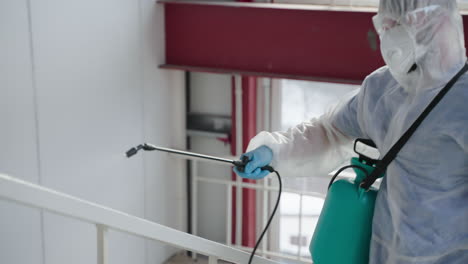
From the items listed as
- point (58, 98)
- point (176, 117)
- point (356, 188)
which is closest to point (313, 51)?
point (176, 117)

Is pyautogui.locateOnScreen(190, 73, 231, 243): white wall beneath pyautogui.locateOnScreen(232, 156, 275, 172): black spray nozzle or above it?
beneath

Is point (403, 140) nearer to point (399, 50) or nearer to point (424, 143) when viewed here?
point (424, 143)

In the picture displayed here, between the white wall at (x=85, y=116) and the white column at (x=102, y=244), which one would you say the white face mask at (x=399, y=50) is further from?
the white wall at (x=85, y=116)

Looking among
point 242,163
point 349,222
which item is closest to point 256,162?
point 242,163

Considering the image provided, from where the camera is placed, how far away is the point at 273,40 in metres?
3.16

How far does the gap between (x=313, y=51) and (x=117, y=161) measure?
42.8 inches

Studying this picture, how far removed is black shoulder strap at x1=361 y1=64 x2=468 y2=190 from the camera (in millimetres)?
1559

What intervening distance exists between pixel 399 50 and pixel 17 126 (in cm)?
153

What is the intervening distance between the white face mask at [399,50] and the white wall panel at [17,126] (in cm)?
143

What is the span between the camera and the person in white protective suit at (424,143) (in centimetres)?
155

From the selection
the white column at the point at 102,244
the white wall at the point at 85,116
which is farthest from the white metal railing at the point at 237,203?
the white column at the point at 102,244

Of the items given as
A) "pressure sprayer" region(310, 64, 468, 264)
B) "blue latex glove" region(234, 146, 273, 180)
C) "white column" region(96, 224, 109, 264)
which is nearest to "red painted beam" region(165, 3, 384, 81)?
"blue latex glove" region(234, 146, 273, 180)

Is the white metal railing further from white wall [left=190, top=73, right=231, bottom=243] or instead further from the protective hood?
the protective hood

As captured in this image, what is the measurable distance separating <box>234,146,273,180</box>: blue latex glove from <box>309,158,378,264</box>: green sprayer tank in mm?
239
